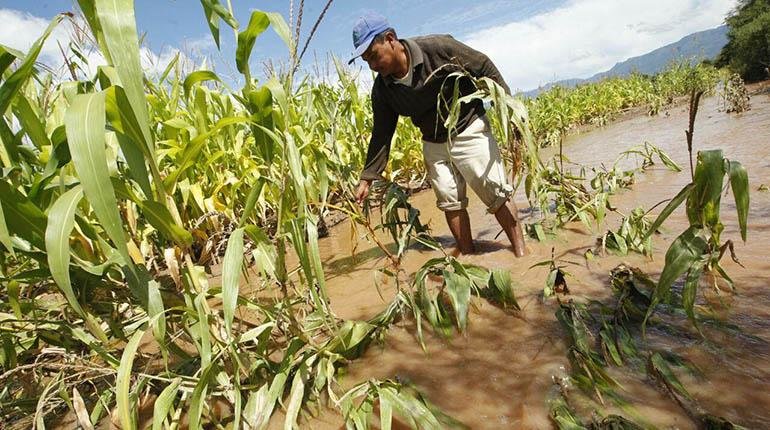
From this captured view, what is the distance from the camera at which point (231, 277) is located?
3.24ft

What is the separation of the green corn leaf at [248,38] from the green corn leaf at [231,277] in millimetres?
476

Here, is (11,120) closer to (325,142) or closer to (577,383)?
(577,383)

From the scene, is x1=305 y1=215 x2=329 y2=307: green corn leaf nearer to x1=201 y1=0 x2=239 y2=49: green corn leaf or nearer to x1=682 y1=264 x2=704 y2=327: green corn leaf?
x1=201 y1=0 x2=239 y2=49: green corn leaf

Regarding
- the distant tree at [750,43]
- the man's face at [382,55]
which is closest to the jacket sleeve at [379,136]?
the man's face at [382,55]

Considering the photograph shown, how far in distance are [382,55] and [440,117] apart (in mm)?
429

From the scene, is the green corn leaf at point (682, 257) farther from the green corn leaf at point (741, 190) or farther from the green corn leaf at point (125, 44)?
the green corn leaf at point (125, 44)

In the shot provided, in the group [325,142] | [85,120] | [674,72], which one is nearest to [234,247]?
[85,120]

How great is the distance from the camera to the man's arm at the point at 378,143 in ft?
7.91

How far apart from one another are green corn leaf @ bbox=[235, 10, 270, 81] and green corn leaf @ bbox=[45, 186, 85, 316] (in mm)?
538

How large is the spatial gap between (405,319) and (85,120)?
48.2 inches

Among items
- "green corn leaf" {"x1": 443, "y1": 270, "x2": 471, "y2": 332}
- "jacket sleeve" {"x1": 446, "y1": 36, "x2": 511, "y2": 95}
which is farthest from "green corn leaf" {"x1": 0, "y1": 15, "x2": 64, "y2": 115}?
"jacket sleeve" {"x1": 446, "y1": 36, "x2": 511, "y2": 95}

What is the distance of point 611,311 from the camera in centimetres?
138

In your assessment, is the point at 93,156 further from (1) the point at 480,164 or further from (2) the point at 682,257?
(1) the point at 480,164

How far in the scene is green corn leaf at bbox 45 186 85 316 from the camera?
75cm
